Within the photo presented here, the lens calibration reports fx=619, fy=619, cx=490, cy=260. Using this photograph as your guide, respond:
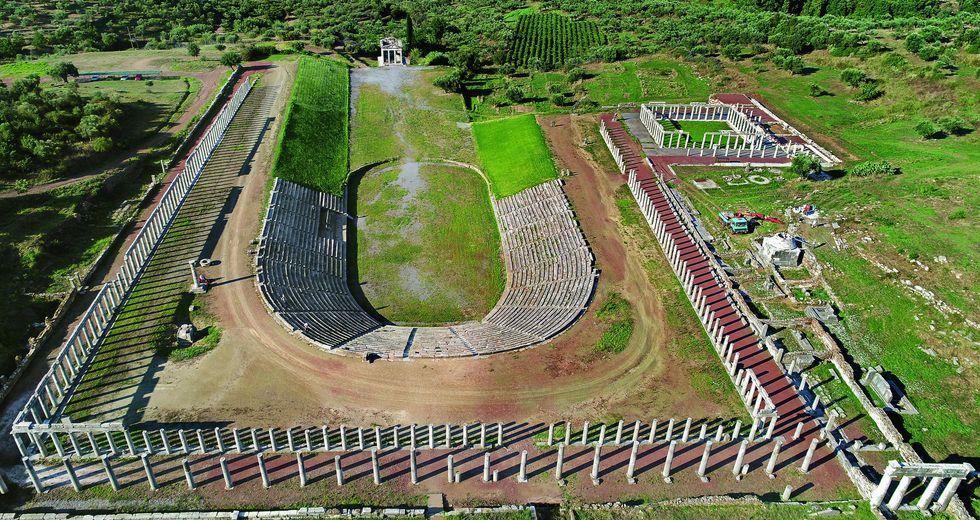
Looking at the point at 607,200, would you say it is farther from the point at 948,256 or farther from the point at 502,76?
the point at 502,76

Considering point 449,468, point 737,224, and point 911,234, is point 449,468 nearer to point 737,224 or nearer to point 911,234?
point 737,224

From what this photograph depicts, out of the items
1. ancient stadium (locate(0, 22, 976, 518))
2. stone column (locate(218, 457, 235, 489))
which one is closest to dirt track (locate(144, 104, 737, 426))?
ancient stadium (locate(0, 22, 976, 518))

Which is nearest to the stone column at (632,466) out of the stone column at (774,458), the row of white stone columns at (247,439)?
the row of white stone columns at (247,439)

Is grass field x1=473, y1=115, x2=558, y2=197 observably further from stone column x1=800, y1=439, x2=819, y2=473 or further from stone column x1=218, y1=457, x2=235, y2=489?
stone column x1=218, y1=457, x2=235, y2=489

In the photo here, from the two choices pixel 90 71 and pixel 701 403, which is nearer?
pixel 701 403

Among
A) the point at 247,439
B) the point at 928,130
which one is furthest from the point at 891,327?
the point at 247,439

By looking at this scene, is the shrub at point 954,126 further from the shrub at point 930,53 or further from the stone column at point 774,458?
the stone column at point 774,458

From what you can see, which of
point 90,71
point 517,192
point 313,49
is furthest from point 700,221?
point 90,71
